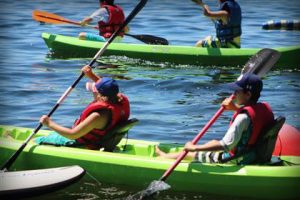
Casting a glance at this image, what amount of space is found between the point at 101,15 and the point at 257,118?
6658mm

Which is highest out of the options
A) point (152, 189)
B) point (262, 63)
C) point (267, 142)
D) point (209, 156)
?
point (262, 63)

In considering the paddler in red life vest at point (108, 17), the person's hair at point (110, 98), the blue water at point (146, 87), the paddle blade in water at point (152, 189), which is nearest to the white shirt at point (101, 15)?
the paddler in red life vest at point (108, 17)

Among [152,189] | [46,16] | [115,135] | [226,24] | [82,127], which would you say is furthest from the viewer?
[46,16]

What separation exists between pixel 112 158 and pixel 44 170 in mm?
584

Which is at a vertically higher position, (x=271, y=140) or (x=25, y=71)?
(x=271, y=140)

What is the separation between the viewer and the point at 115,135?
6.98 metres

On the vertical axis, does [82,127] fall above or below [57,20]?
above

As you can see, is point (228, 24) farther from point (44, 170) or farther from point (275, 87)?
point (44, 170)

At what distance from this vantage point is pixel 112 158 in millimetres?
6828

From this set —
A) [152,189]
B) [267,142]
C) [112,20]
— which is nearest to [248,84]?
[267,142]

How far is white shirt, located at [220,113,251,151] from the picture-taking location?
6.34m

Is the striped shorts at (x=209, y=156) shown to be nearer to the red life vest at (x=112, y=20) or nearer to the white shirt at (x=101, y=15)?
the red life vest at (x=112, y=20)

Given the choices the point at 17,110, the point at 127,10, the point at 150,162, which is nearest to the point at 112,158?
the point at 150,162

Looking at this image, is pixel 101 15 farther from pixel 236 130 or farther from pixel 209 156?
pixel 236 130
